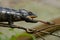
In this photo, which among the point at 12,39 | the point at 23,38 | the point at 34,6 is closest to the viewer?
the point at 12,39

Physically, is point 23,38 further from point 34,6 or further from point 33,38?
point 34,6

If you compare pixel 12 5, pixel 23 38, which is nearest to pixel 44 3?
pixel 12 5

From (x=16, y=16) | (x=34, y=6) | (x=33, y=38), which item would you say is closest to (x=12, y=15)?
(x=16, y=16)

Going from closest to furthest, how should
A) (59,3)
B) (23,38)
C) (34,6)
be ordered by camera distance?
(23,38), (34,6), (59,3)

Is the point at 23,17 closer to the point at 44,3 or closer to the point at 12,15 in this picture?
the point at 12,15

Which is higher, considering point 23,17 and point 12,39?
point 23,17

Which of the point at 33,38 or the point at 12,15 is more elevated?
the point at 12,15

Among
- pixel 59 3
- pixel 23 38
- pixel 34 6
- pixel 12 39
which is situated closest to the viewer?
pixel 12 39

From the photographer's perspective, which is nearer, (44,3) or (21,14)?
(21,14)

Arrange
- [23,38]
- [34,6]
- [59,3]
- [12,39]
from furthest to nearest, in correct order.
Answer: [59,3]
[34,6]
[23,38]
[12,39]

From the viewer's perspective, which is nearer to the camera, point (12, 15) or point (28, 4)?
point (12, 15)
